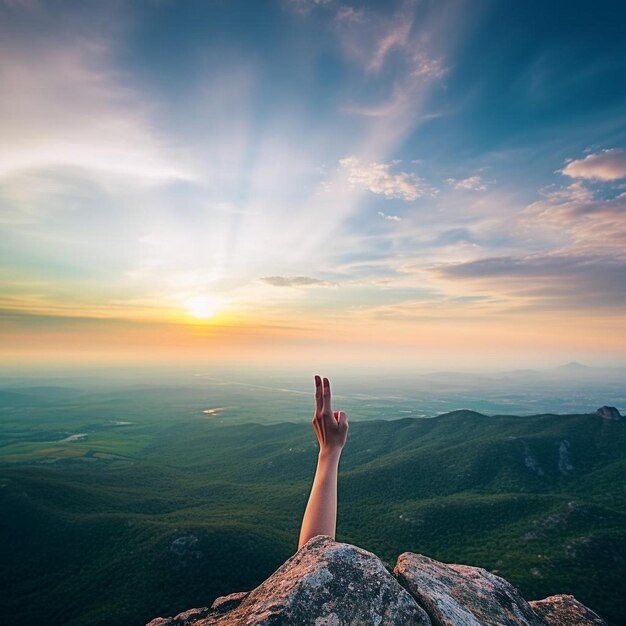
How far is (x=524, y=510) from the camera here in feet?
262

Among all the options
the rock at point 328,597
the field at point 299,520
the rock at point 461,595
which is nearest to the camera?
the rock at point 328,597

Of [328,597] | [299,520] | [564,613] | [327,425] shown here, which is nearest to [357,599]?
[328,597]

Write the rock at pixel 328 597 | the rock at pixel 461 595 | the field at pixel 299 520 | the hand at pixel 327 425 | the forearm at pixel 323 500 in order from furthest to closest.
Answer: the field at pixel 299 520, the hand at pixel 327 425, the forearm at pixel 323 500, the rock at pixel 461 595, the rock at pixel 328 597

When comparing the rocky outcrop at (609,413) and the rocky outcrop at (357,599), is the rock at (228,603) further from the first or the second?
the rocky outcrop at (609,413)

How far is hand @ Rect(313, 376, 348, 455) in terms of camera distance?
778cm

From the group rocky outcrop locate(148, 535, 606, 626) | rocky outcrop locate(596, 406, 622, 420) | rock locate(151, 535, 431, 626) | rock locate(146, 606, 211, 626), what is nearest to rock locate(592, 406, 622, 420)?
rocky outcrop locate(596, 406, 622, 420)

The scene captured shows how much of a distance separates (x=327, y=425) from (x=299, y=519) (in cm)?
9764

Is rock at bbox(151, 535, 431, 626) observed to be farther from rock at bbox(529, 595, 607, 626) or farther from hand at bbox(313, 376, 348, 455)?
rock at bbox(529, 595, 607, 626)

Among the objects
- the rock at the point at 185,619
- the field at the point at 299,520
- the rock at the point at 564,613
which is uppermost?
the rock at the point at 185,619

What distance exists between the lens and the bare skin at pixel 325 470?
7.29m

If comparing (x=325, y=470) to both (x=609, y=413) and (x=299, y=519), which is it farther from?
(x=609, y=413)

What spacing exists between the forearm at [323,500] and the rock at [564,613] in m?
6.91

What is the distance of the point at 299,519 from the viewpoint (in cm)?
9094

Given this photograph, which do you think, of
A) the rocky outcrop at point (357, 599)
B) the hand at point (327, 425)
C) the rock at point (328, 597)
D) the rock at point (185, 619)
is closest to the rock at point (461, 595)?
the rocky outcrop at point (357, 599)
